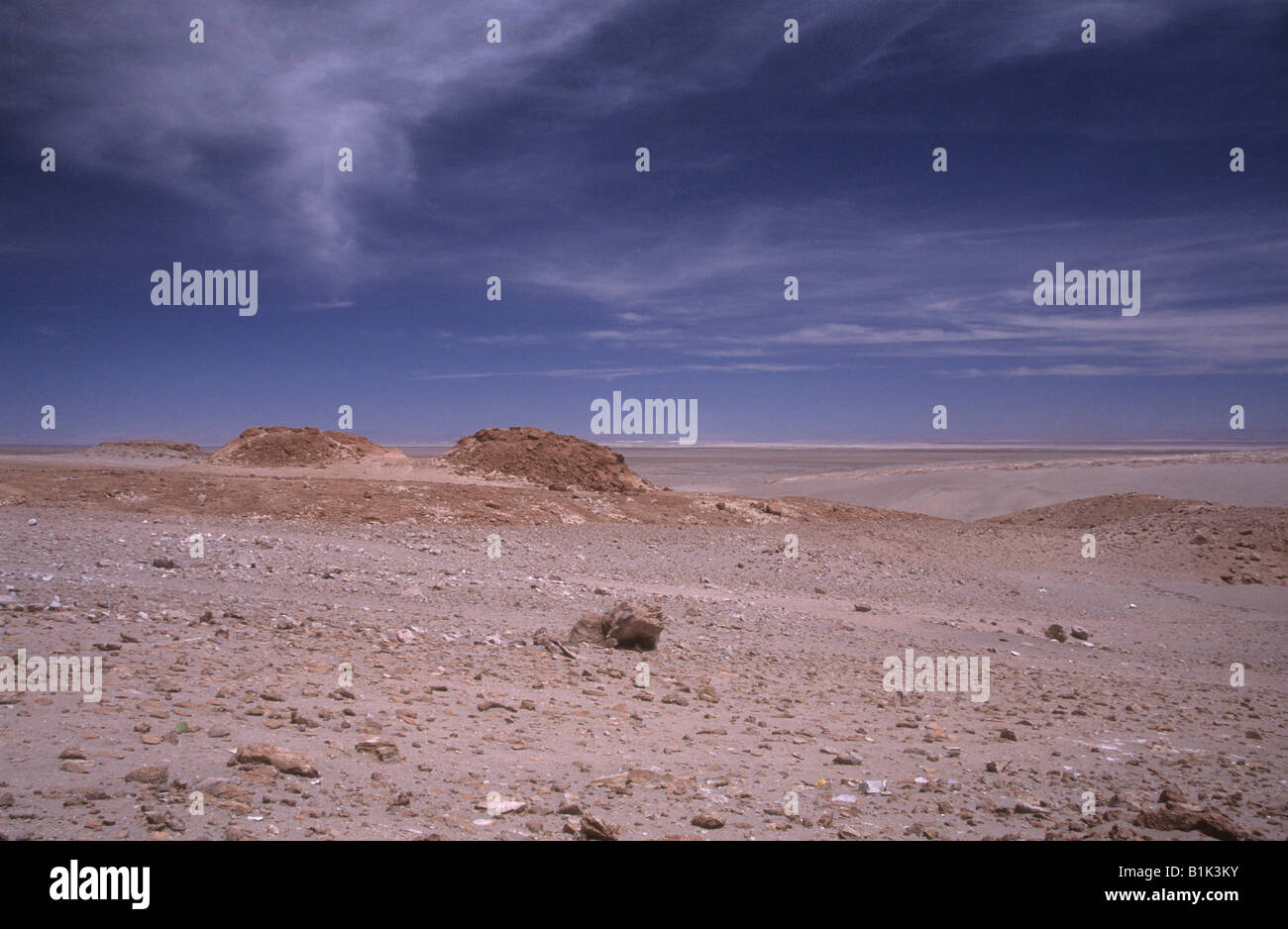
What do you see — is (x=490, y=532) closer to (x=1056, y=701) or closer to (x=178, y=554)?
(x=178, y=554)

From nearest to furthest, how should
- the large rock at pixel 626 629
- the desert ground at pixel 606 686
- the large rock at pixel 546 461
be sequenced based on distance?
the desert ground at pixel 606 686
the large rock at pixel 626 629
the large rock at pixel 546 461

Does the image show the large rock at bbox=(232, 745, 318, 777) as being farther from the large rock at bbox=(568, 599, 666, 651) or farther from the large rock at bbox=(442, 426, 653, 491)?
the large rock at bbox=(442, 426, 653, 491)

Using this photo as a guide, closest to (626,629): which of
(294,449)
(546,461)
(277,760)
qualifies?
(277,760)

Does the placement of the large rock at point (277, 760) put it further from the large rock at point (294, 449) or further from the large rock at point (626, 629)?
the large rock at point (294, 449)

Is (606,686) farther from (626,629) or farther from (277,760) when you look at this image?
(277,760)

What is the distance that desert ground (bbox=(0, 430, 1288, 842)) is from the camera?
388 centimetres

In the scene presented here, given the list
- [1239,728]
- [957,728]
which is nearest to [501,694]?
[957,728]

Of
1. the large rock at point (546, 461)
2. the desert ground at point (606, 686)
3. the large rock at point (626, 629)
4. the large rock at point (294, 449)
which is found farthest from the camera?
the large rock at point (294, 449)

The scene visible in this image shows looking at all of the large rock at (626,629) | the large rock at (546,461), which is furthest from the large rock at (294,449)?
the large rock at (626,629)

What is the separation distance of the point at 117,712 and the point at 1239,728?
27.0 ft

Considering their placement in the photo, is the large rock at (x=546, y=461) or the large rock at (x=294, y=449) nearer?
the large rock at (x=546, y=461)

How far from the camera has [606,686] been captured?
21.3 feet

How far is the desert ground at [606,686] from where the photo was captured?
153 inches

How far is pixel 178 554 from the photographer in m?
9.77
